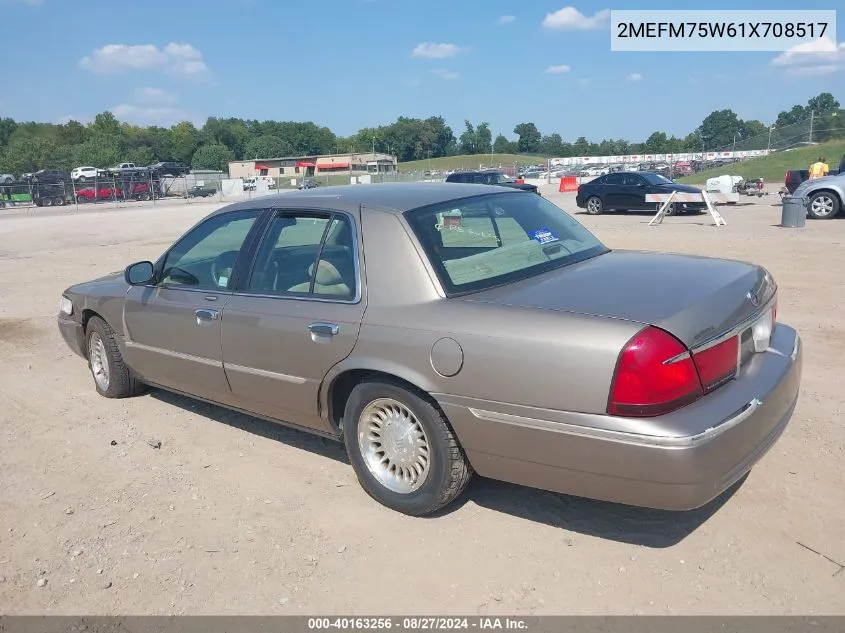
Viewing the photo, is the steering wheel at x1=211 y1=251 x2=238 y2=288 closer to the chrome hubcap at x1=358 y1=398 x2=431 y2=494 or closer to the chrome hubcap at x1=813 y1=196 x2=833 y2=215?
the chrome hubcap at x1=358 y1=398 x2=431 y2=494

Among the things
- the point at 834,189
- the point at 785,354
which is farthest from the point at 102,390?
the point at 834,189

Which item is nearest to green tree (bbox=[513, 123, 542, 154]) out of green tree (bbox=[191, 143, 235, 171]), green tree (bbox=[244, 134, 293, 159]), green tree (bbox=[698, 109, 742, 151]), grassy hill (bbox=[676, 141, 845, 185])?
green tree (bbox=[698, 109, 742, 151])

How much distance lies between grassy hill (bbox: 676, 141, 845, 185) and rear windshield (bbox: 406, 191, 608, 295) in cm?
4301

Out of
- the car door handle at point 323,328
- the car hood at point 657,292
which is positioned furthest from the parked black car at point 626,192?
the car door handle at point 323,328

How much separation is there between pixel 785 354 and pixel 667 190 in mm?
19118

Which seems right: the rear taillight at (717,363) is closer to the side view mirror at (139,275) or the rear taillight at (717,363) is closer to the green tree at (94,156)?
the side view mirror at (139,275)

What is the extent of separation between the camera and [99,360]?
18.4 feet

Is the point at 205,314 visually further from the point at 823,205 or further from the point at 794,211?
the point at 823,205

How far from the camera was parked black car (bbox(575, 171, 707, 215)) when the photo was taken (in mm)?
21312

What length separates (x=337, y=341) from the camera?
354 centimetres

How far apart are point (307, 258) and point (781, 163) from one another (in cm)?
4790

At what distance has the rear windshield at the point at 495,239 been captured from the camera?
3459 millimetres

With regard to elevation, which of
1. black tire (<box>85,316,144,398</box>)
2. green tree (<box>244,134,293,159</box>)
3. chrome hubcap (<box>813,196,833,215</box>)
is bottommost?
black tire (<box>85,316,144,398</box>)

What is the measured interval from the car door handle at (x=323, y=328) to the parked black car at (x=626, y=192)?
1939cm
